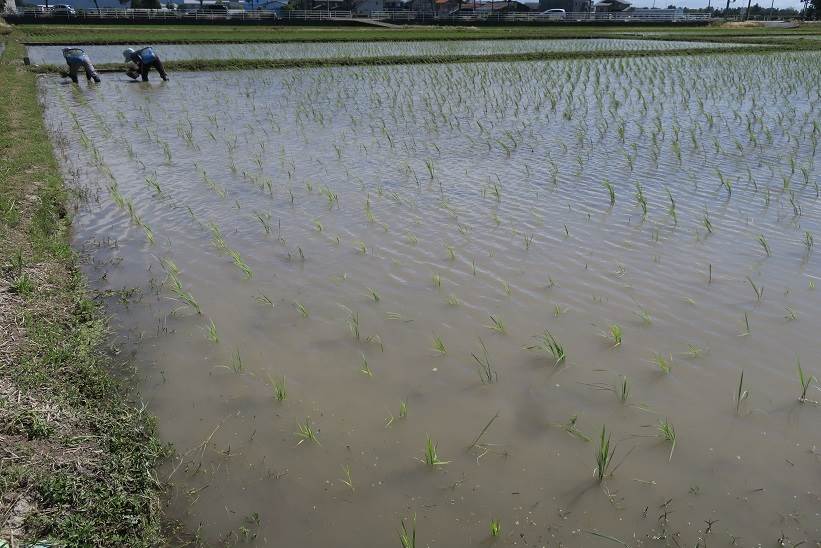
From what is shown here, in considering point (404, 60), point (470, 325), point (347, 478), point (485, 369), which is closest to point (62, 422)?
point (347, 478)

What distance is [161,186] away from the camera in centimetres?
573

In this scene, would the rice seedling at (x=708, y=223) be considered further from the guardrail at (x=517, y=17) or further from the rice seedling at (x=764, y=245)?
the guardrail at (x=517, y=17)

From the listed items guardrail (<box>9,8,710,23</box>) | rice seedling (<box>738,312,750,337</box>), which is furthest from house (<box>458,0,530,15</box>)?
rice seedling (<box>738,312,750,337</box>)

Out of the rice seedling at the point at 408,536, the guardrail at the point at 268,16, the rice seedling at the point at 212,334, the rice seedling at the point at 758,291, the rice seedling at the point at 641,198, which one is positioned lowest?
the rice seedling at the point at 408,536

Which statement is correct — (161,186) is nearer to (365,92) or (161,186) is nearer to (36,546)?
(36,546)

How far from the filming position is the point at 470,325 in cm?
319

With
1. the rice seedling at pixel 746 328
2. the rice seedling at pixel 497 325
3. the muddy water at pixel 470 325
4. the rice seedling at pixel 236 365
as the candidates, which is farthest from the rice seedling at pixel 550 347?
the rice seedling at pixel 236 365

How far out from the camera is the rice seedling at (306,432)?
2387 mm

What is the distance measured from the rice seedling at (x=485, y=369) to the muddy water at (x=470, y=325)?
0.02 meters

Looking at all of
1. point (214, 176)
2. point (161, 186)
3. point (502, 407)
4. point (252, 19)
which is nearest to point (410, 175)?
point (214, 176)

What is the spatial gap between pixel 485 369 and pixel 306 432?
2.98ft

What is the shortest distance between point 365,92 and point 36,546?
1053cm

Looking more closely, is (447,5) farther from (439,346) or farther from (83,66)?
(439,346)

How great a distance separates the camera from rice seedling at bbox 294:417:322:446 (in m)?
2.39
